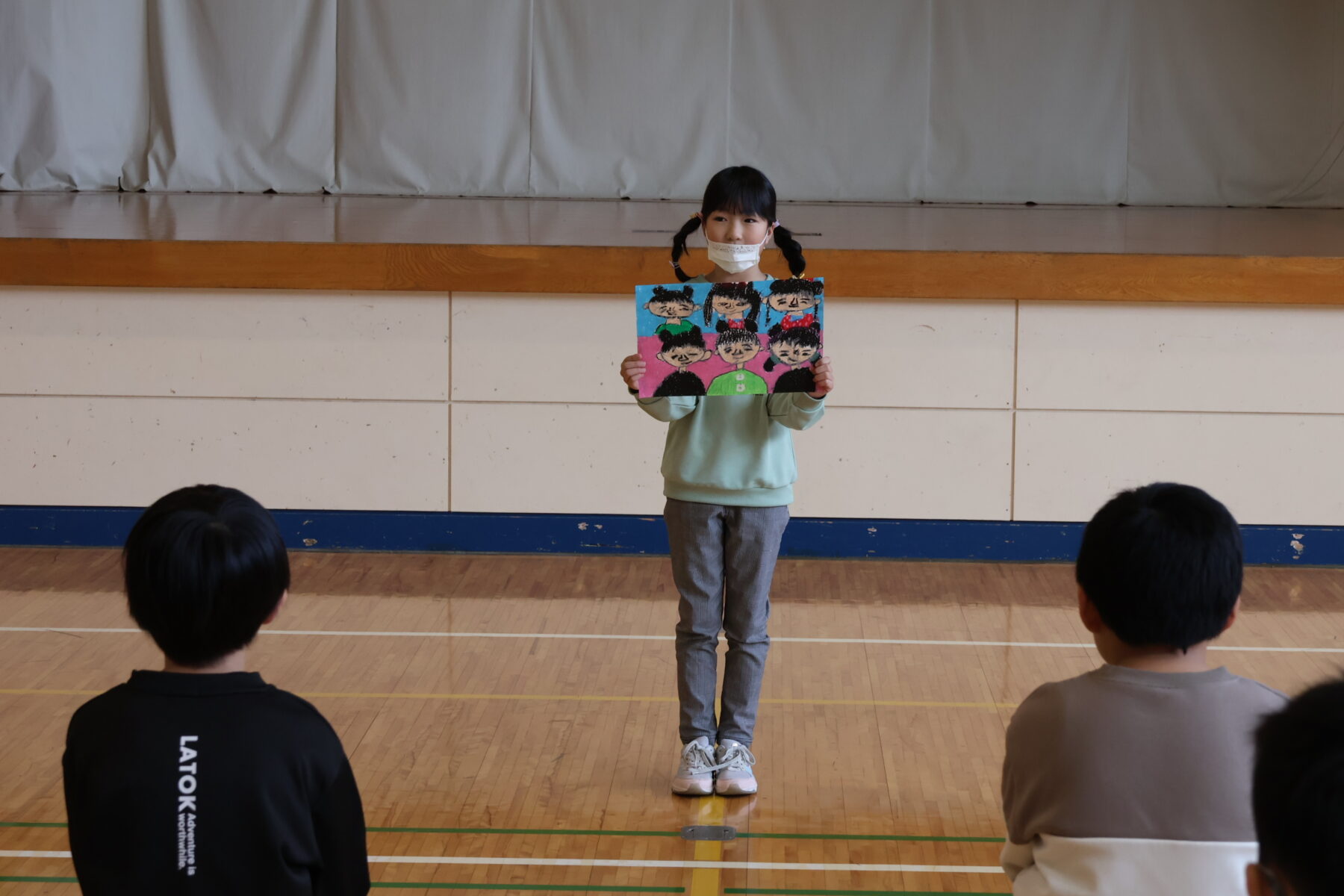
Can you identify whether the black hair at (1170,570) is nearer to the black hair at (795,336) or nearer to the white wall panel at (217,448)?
the black hair at (795,336)

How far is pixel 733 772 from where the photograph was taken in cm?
221

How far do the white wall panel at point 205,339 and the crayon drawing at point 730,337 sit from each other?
5.54 ft

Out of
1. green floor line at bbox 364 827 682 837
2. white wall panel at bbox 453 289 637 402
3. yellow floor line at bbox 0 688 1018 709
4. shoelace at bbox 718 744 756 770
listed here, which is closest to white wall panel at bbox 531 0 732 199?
white wall panel at bbox 453 289 637 402

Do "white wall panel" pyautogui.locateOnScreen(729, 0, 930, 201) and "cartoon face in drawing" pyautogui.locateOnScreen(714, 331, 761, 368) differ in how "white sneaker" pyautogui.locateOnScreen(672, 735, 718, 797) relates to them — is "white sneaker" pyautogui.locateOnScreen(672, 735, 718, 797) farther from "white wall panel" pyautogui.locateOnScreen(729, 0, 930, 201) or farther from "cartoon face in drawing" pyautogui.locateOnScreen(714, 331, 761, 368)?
"white wall panel" pyautogui.locateOnScreen(729, 0, 930, 201)

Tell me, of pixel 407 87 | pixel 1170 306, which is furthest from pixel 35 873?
pixel 407 87

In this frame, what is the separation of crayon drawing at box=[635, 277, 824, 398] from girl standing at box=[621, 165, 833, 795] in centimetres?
3

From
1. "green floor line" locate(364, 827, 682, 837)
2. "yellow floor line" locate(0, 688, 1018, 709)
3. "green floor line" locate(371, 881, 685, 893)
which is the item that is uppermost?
"yellow floor line" locate(0, 688, 1018, 709)

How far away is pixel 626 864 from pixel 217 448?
87.9 inches

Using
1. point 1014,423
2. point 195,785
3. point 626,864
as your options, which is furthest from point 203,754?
point 1014,423

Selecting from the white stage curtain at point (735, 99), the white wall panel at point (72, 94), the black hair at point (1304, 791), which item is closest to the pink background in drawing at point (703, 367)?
the black hair at point (1304, 791)

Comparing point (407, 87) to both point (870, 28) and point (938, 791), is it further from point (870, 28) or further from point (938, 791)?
point (938, 791)

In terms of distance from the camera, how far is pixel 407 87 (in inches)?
277

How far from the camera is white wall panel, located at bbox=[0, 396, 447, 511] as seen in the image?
12.3 ft

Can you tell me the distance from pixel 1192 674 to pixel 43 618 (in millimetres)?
2771
